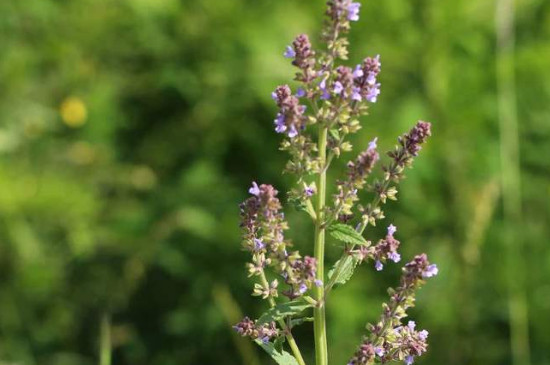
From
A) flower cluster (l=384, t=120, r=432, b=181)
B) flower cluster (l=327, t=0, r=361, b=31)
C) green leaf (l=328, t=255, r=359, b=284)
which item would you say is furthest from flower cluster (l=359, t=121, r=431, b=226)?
flower cluster (l=327, t=0, r=361, b=31)

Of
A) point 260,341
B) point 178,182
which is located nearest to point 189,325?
point 178,182

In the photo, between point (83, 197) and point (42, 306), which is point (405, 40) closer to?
point (83, 197)

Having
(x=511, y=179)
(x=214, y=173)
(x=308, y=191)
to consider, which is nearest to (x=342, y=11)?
(x=308, y=191)

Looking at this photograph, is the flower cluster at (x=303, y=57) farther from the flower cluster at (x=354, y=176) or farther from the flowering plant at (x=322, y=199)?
the flower cluster at (x=354, y=176)

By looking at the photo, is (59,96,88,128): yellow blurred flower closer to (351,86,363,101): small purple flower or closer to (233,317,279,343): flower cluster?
(233,317,279,343): flower cluster

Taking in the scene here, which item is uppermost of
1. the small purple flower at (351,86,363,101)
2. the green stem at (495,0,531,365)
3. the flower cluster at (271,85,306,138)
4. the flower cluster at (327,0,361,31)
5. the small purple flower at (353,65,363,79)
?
the green stem at (495,0,531,365)

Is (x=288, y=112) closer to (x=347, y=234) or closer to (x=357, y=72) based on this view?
(x=357, y=72)
